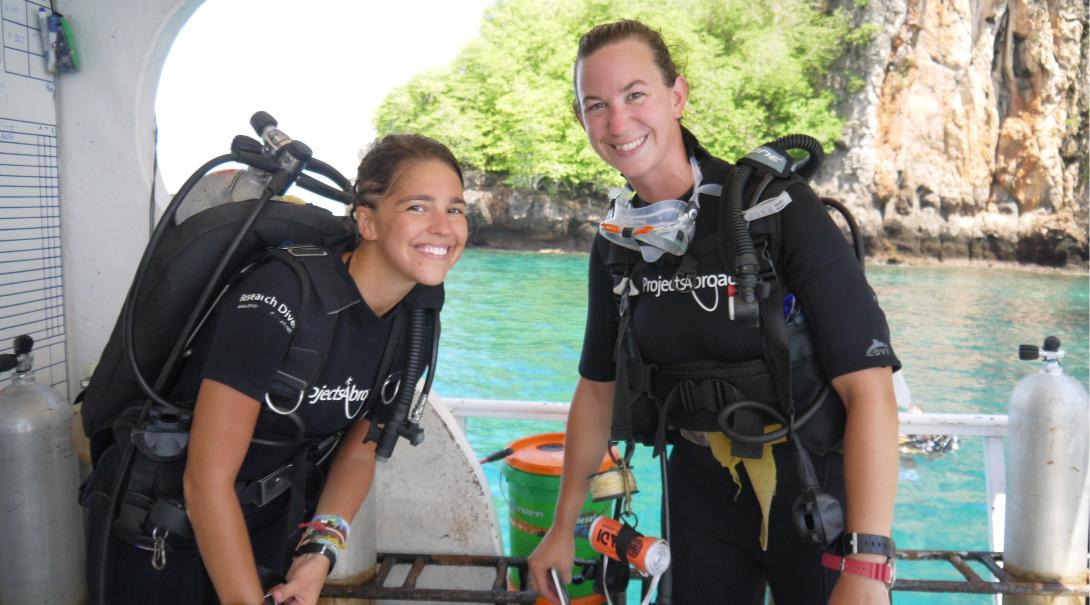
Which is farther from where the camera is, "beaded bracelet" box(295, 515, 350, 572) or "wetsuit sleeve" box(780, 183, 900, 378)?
"beaded bracelet" box(295, 515, 350, 572)

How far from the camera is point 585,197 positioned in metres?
33.9

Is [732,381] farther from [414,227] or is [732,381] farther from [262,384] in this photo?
[262,384]

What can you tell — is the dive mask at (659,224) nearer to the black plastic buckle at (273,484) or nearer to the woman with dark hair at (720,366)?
the woman with dark hair at (720,366)

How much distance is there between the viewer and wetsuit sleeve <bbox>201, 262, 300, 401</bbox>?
137cm

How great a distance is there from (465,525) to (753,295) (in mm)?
1757

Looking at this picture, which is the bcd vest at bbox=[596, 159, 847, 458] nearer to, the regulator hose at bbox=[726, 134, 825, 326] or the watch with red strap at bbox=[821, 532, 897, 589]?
the regulator hose at bbox=[726, 134, 825, 326]

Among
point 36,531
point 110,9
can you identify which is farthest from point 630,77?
point 36,531

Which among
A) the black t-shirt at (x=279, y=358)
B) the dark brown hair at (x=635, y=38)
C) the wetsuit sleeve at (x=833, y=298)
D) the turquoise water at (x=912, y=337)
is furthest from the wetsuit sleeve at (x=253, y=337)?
the turquoise water at (x=912, y=337)

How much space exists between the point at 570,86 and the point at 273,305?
36187 mm

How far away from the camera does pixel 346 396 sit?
5.16 ft

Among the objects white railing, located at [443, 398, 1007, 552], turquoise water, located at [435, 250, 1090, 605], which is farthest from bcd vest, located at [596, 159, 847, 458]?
turquoise water, located at [435, 250, 1090, 605]

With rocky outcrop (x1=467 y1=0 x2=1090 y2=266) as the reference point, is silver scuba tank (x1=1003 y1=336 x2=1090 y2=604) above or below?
below

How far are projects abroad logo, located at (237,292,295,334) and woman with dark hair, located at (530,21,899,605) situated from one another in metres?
0.70

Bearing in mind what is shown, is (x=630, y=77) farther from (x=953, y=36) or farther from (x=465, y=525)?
(x=953, y=36)
